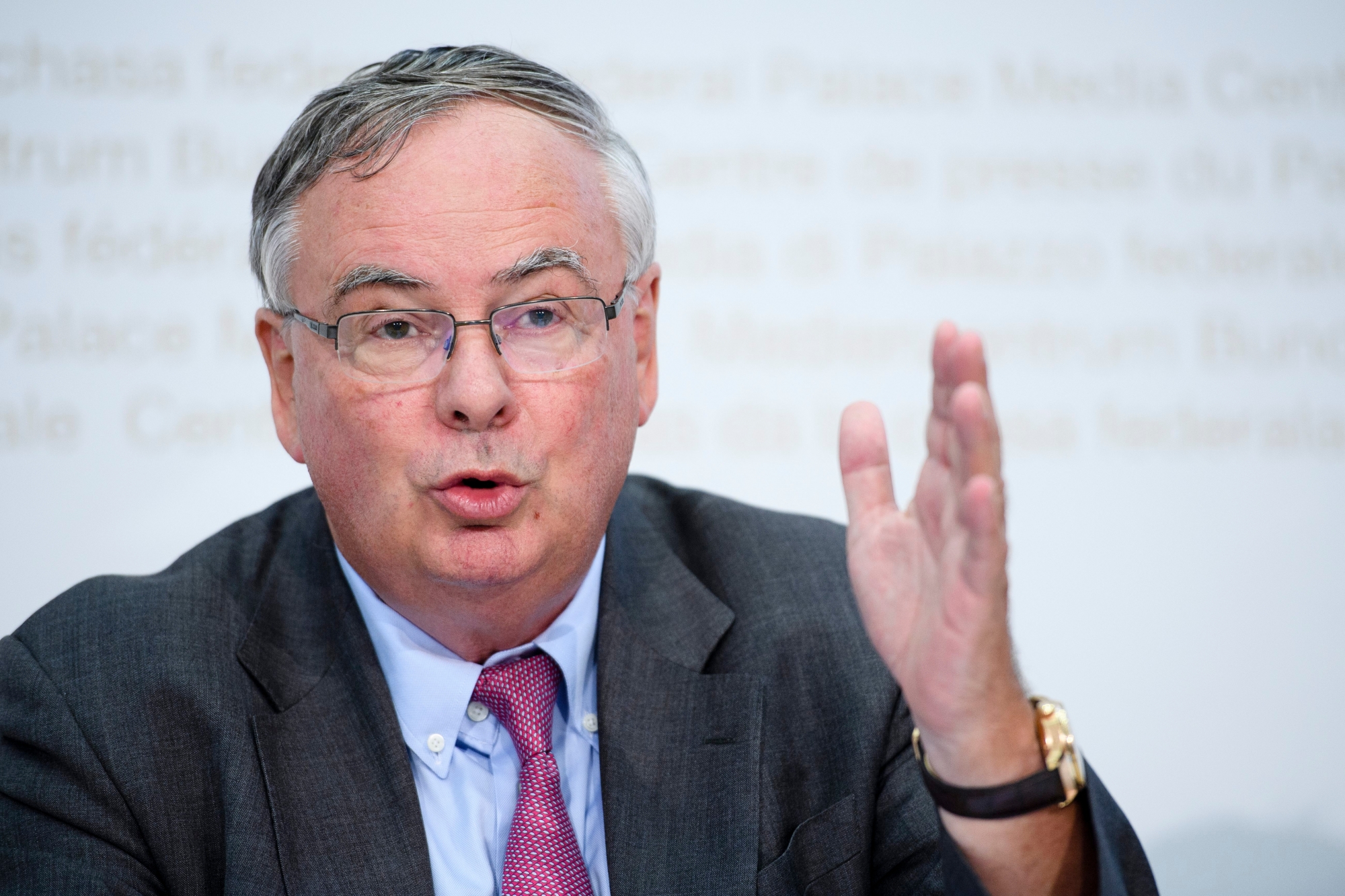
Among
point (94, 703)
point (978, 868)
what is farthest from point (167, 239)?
point (978, 868)

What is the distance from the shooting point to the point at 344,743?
187cm

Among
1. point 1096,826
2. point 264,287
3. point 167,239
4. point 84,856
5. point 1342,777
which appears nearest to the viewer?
point 1096,826

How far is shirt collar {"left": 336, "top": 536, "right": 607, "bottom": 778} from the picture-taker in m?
1.93

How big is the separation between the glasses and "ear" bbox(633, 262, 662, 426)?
304 mm

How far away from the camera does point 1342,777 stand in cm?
357

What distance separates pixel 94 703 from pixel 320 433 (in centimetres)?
54

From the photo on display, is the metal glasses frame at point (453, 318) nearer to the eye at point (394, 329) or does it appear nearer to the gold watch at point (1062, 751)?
the eye at point (394, 329)

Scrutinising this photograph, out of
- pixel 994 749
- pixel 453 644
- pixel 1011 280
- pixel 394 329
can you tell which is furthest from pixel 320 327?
pixel 1011 280

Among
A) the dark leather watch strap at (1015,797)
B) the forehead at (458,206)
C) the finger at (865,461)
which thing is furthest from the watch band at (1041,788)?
the forehead at (458,206)

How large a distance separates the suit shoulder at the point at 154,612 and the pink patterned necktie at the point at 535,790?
0.45 m

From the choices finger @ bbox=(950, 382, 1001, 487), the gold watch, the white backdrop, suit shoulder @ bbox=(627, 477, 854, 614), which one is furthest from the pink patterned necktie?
the white backdrop

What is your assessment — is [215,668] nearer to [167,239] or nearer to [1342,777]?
[167,239]

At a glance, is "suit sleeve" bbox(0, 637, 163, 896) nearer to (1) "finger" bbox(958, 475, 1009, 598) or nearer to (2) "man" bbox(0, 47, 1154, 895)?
(2) "man" bbox(0, 47, 1154, 895)

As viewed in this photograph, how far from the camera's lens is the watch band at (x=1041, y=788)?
141 centimetres
